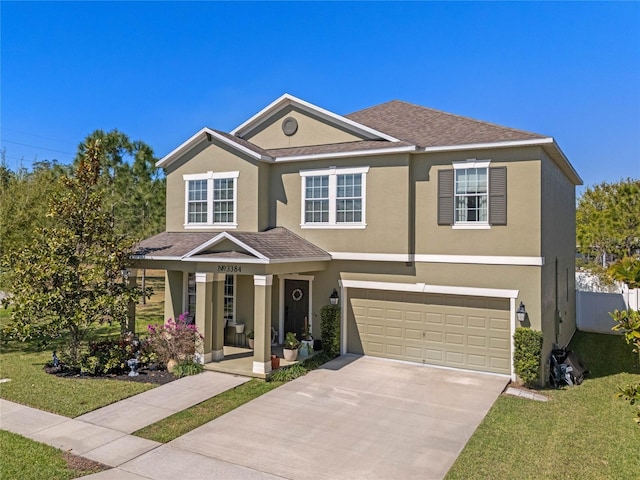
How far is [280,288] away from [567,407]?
8911mm

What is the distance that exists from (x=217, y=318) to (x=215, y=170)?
17.6 ft

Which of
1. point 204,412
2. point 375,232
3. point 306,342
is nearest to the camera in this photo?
point 204,412

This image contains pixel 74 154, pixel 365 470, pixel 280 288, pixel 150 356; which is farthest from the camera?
pixel 74 154

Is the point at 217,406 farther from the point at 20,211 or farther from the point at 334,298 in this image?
the point at 20,211

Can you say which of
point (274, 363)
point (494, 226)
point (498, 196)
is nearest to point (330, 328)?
point (274, 363)

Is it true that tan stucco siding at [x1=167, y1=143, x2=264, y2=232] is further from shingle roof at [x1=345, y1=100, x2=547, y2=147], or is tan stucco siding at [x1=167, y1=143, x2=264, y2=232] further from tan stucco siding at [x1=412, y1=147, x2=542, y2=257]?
tan stucco siding at [x1=412, y1=147, x2=542, y2=257]

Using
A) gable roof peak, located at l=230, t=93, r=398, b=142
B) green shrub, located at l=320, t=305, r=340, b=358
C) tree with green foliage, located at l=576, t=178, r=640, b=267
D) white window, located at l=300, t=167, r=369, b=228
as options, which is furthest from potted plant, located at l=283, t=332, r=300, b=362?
tree with green foliage, located at l=576, t=178, r=640, b=267

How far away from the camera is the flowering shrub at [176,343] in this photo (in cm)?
1235

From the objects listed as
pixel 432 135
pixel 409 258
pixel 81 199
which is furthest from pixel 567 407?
pixel 81 199

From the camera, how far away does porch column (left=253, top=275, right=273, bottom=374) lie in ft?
37.7

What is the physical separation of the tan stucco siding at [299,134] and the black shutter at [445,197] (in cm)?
326

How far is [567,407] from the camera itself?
9906 millimetres

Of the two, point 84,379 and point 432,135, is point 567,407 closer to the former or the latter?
point 432,135

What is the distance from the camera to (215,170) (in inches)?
A: 600
